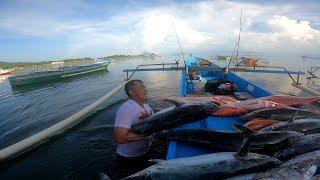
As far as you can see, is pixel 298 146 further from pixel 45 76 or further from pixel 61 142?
pixel 45 76

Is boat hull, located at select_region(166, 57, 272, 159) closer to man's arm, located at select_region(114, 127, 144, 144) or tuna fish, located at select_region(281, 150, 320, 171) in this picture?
man's arm, located at select_region(114, 127, 144, 144)

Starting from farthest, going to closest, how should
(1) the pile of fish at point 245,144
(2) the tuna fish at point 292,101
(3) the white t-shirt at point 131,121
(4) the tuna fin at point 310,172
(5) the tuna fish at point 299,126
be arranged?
1. (2) the tuna fish at point 292,101
2. (3) the white t-shirt at point 131,121
3. (5) the tuna fish at point 299,126
4. (1) the pile of fish at point 245,144
5. (4) the tuna fin at point 310,172

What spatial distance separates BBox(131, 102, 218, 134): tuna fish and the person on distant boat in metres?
0.19

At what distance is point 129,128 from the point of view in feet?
22.0

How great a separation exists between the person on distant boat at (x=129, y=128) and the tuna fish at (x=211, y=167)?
180 centimetres

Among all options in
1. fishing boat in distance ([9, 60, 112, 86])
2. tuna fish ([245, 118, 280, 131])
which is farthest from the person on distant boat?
fishing boat in distance ([9, 60, 112, 86])

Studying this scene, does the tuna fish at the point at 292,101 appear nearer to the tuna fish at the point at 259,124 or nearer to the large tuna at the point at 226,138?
the tuna fish at the point at 259,124

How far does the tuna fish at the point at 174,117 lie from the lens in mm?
6922

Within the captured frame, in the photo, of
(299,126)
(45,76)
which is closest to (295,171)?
(299,126)

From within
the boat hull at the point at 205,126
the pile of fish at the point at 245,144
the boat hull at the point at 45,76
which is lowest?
the boat hull at the point at 45,76

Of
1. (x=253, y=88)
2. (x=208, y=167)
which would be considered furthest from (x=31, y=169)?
Answer: (x=253, y=88)

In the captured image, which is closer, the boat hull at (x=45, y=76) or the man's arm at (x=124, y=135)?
the man's arm at (x=124, y=135)

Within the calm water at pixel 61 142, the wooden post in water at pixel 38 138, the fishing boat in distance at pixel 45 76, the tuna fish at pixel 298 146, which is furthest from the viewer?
→ the fishing boat in distance at pixel 45 76

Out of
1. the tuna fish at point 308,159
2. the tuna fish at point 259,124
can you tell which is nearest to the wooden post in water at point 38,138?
the tuna fish at point 259,124
